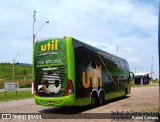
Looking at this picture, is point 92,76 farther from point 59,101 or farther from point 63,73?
point 59,101

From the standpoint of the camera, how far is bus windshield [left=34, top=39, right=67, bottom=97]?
1525 cm

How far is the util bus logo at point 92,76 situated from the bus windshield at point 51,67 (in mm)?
1650

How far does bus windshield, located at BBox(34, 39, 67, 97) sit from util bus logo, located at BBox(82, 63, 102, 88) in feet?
5.41

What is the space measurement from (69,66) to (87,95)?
251 centimetres

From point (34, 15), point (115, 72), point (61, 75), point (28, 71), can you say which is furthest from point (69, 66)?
point (28, 71)

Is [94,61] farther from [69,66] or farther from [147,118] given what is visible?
[147,118]

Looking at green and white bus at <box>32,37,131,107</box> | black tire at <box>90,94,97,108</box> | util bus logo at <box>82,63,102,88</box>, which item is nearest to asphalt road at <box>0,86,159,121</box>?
black tire at <box>90,94,97,108</box>

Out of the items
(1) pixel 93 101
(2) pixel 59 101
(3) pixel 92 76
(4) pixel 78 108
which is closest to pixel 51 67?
(2) pixel 59 101

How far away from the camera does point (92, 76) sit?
58.6ft

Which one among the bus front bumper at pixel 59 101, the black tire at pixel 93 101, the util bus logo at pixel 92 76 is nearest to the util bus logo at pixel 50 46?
the util bus logo at pixel 92 76

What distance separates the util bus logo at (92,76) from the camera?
16.7 meters

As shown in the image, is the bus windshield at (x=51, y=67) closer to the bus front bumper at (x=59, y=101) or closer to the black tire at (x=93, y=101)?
the bus front bumper at (x=59, y=101)

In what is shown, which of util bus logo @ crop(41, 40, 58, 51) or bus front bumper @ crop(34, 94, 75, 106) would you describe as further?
util bus logo @ crop(41, 40, 58, 51)

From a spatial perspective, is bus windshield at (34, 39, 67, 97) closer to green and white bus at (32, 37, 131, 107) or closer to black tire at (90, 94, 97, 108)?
green and white bus at (32, 37, 131, 107)
